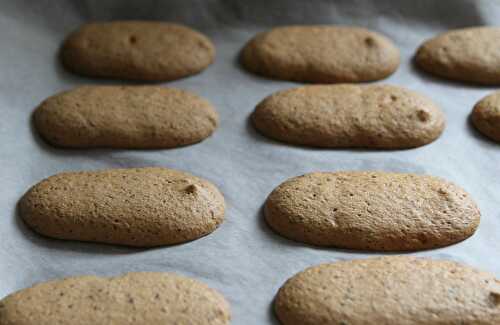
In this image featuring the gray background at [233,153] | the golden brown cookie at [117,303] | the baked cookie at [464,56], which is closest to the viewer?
the golden brown cookie at [117,303]

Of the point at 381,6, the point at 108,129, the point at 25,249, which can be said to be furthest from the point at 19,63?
the point at 381,6

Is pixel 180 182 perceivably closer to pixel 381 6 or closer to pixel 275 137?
pixel 275 137

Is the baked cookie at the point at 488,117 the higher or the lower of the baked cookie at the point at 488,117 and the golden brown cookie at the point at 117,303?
the higher

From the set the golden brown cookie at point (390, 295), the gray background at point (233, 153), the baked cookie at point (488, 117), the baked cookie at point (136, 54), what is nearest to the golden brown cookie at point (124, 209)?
the gray background at point (233, 153)

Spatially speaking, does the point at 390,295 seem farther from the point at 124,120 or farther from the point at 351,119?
the point at 124,120

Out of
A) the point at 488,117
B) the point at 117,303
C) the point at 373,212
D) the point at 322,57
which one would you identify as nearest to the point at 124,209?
the point at 117,303

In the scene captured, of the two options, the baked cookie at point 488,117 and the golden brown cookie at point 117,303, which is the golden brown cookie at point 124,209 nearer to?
the golden brown cookie at point 117,303

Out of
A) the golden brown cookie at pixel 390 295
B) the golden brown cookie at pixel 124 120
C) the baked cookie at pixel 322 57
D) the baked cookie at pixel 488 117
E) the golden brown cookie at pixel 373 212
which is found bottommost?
the golden brown cookie at pixel 390 295

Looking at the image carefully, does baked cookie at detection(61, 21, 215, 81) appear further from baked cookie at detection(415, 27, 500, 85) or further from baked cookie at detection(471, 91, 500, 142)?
baked cookie at detection(471, 91, 500, 142)
